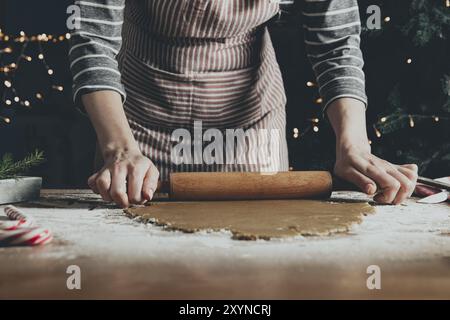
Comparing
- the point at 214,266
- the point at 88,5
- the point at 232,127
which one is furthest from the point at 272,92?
the point at 214,266

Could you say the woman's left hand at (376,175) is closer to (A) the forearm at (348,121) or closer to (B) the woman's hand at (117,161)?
(A) the forearm at (348,121)

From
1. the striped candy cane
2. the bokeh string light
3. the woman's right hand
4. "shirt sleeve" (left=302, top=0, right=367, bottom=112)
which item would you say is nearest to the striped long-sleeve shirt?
"shirt sleeve" (left=302, top=0, right=367, bottom=112)

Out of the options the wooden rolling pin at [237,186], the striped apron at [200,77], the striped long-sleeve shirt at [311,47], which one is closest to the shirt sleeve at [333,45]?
the striped long-sleeve shirt at [311,47]

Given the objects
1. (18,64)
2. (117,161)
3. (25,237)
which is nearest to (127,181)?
(117,161)

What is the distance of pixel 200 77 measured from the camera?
145 centimetres

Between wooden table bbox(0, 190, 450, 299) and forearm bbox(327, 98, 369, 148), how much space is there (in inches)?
13.8

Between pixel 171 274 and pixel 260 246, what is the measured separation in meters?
0.17

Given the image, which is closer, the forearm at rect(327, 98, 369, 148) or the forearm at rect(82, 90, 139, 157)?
the forearm at rect(82, 90, 139, 157)

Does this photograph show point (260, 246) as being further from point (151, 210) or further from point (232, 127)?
point (232, 127)

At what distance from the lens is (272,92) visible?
1.57 meters

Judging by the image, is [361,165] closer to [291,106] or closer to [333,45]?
[333,45]

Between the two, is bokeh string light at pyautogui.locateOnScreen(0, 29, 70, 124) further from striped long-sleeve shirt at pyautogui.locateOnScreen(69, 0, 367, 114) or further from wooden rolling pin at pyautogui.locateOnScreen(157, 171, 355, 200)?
wooden rolling pin at pyautogui.locateOnScreen(157, 171, 355, 200)

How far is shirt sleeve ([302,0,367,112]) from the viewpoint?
4.37 feet

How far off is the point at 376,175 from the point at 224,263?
1.96 feet
